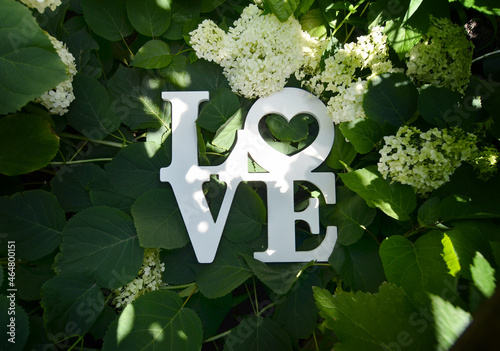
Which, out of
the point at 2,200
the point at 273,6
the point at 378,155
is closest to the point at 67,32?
the point at 2,200

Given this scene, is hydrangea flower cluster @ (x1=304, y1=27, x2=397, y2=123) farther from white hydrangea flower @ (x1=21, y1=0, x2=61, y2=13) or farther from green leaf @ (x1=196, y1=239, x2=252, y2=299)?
white hydrangea flower @ (x1=21, y1=0, x2=61, y2=13)

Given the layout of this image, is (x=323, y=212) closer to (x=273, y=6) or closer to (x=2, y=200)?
(x=273, y=6)

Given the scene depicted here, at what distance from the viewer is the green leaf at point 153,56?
1.33 metres

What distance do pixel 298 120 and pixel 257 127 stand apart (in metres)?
0.15

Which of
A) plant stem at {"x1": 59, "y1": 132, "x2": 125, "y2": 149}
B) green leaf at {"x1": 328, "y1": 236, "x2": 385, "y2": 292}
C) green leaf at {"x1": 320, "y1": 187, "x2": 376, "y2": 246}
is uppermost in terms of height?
green leaf at {"x1": 320, "y1": 187, "x2": 376, "y2": 246}

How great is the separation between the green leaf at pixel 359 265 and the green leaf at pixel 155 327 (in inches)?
19.7

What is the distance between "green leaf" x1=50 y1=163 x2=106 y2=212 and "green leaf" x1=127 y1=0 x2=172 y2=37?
0.53 m

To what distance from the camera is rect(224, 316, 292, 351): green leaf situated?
1.24 meters

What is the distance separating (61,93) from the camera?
1.27 meters

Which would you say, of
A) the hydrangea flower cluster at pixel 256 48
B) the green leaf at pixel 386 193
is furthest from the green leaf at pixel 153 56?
the green leaf at pixel 386 193

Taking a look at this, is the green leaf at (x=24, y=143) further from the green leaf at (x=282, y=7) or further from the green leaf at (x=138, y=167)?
the green leaf at (x=282, y=7)

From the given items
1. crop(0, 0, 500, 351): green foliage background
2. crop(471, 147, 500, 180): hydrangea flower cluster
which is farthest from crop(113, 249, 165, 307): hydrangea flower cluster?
crop(471, 147, 500, 180): hydrangea flower cluster

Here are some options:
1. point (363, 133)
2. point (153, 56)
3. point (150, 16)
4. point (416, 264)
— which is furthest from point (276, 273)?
point (150, 16)

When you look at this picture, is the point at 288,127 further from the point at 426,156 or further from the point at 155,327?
the point at 155,327
